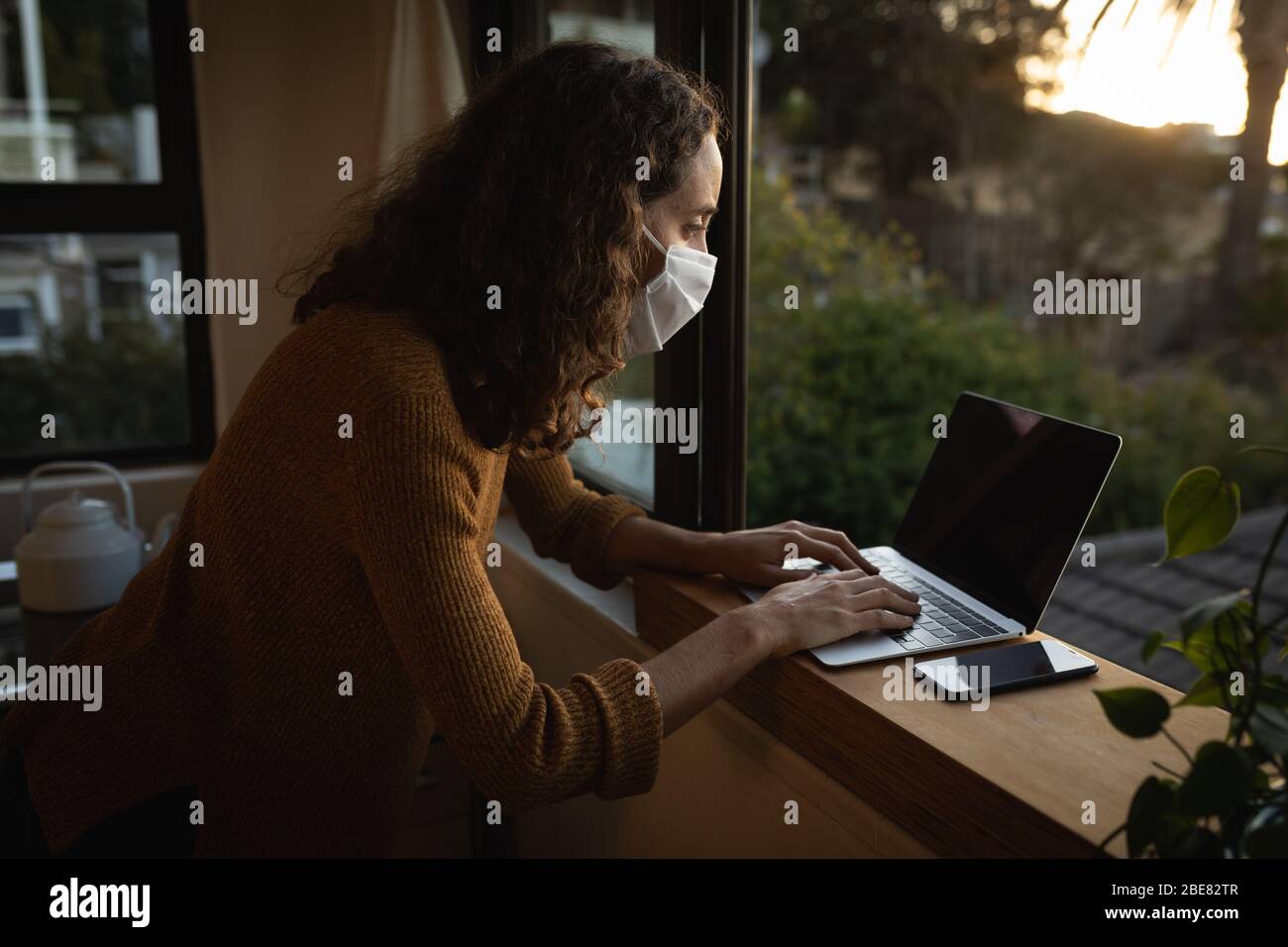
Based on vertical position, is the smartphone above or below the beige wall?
→ below

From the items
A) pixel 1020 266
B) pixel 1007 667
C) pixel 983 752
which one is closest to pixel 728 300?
pixel 1007 667

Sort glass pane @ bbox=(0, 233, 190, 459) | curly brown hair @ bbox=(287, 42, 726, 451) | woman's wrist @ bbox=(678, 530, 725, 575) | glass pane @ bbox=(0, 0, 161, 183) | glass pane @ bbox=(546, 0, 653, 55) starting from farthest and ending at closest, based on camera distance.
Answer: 1. glass pane @ bbox=(0, 233, 190, 459)
2. glass pane @ bbox=(0, 0, 161, 183)
3. glass pane @ bbox=(546, 0, 653, 55)
4. woman's wrist @ bbox=(678, 530, 725, 575)
5. curly brown hair @ bbox=(287, 42, 726, 451)

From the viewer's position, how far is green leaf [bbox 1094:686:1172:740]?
601mm

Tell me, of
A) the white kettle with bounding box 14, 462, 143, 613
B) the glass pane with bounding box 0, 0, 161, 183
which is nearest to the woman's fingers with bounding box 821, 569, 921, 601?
the white kettle with bounding box 14, 462, 143, 613

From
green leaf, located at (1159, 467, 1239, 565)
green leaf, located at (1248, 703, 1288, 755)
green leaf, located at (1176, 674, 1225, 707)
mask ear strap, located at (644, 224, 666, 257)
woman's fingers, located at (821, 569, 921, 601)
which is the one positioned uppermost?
mask ear strap, located at (644, 224, 666, 257)

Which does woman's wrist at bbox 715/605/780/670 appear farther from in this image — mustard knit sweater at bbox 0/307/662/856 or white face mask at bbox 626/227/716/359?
white face mask at bbox 626/227/716/359

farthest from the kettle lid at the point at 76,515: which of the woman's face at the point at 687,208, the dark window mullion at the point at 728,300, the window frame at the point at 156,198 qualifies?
the woman's face at the point at 687,208

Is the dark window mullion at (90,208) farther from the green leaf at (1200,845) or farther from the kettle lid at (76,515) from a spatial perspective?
the green leaf at (1200,845)

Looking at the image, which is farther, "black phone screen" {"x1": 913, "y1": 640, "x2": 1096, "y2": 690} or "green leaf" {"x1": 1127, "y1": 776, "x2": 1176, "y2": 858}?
"black phone screen" {"x1": 913, "y1": 640, "x2": 1096, "y2": 690}

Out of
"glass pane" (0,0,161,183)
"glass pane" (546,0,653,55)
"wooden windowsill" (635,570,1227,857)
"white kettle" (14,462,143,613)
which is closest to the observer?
"wooden windowsill" (635,570,1227,857)

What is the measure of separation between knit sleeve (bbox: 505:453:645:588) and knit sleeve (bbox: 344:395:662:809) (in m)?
0.44

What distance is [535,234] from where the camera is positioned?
0.95m

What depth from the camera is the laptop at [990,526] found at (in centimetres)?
96
